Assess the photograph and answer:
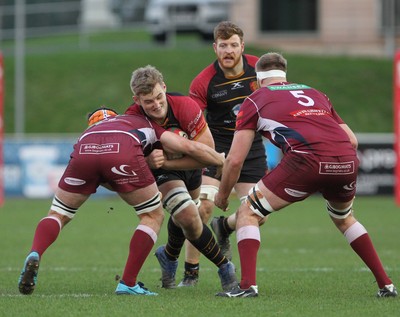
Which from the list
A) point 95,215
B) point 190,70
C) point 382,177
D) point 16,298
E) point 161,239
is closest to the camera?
point 16,298

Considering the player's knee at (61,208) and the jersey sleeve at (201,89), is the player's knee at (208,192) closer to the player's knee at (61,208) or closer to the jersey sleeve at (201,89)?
the jersey sleeve at (201,89)

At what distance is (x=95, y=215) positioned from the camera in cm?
1806

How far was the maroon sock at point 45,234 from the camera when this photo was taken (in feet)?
25.0

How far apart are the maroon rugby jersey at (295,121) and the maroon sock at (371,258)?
726 mm

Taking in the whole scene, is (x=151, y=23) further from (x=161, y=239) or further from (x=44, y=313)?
(x=44, y=313)

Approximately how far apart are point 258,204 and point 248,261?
17.1 inches

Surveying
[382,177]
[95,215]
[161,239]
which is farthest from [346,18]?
[161,239]

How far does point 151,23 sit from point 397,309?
25.5 m

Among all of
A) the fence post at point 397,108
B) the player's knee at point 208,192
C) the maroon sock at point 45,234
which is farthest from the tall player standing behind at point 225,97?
the fence post at point 397,108

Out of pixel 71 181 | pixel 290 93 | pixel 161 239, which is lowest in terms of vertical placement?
pixel 161 239

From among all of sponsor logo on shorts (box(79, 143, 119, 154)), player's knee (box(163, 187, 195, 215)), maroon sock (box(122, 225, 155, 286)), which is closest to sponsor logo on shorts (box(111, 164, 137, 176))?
sponsor logo on shorts (box(79, 143, 119, 154))

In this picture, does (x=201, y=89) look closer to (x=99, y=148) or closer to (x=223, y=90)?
(x=223, y=90)

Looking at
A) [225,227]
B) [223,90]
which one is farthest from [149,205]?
[223,90]

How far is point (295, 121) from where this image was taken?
7.42 m
